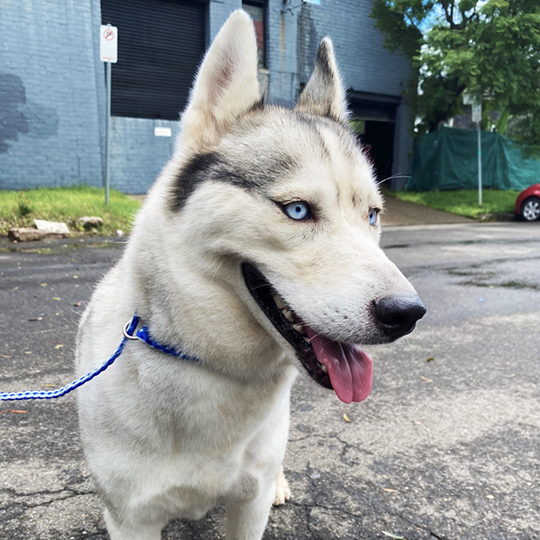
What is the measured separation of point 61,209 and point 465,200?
13.6 metres

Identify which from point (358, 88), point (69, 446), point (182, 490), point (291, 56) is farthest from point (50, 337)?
point (358, 88)

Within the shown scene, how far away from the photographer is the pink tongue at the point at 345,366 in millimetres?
1540

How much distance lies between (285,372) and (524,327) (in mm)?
3881

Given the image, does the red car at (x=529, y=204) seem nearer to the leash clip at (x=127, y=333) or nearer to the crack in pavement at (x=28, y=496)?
the crack in pavement at (x=28, y=496)

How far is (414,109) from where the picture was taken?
19.7m

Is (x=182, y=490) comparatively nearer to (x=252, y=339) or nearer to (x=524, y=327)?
(x=252, y=339)

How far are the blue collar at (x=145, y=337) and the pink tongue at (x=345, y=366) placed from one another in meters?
0.39

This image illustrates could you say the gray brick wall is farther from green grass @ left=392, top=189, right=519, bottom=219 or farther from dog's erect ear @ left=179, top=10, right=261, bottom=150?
dog's erect ear @ left=179, top=10, right=261, bottom=150

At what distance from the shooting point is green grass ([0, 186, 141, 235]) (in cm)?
914

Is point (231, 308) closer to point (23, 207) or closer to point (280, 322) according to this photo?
point (280, 322)

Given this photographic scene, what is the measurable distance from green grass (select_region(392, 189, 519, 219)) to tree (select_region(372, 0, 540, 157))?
1791mm

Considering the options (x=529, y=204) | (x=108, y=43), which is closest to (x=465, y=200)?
(x=529, y=204)

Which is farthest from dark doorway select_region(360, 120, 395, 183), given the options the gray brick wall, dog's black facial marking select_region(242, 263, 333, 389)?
dog's black facial marking select_region(242, 263, 333, 389)

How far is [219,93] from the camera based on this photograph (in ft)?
5.99
